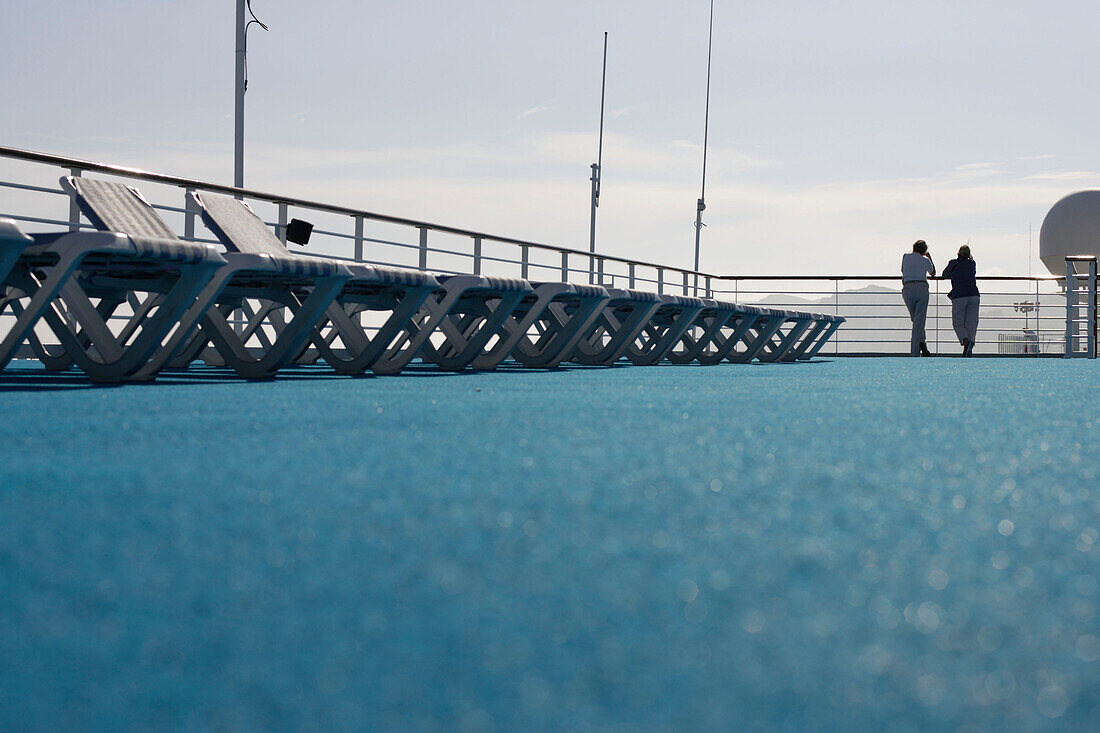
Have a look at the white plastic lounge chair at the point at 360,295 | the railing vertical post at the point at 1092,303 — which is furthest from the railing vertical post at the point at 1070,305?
the white plastic lounge chair at the point at 360,295

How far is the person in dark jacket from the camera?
11538 millimetres

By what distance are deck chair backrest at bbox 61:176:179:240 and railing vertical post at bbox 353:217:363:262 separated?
1.92m

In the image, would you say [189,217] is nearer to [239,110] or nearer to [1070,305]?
[239,110]

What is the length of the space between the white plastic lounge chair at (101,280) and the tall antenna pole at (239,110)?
5.43 m

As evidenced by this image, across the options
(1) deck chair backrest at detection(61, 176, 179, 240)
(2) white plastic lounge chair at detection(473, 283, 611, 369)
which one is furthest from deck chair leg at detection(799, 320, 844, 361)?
(1) deck chair backrest at detection(61, 176, 179, 240)

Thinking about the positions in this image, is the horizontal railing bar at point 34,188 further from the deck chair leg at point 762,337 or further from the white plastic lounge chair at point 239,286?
the deck chair leg at point 762,337

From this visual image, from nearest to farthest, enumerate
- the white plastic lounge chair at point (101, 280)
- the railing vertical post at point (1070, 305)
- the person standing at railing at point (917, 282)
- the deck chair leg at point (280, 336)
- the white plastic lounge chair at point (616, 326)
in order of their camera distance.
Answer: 1. the white plastic lounge chair at point (101, 280)
2. the deck chair leg at point (280, 336)
3. the white plastic lounge chair at point (616, 326)
4. the railing vertical post at point (1070, 305)
5. the person standing at railing at point (917, 282)

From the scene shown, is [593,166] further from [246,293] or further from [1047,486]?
[1047,486]

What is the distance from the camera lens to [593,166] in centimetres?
2516

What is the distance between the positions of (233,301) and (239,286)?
2.85 feet

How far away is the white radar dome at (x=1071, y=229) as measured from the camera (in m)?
26.4

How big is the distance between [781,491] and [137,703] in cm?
97

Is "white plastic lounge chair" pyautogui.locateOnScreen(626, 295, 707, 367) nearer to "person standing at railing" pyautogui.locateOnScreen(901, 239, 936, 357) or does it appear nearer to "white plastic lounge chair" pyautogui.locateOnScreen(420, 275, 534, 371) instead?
"white plastic lounge chair" pyautogui.locateOnScreen(420, 275, 534, 371)

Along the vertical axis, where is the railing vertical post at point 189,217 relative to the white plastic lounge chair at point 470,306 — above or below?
above
